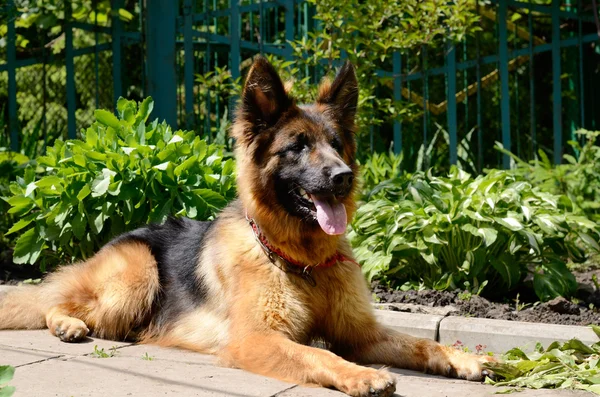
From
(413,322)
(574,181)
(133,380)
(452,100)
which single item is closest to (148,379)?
(133,380)

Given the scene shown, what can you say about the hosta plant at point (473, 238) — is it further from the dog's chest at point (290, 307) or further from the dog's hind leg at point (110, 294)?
the dog's hind leg at point (110, 294)

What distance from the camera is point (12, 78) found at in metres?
9.54

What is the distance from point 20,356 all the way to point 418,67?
685 cm

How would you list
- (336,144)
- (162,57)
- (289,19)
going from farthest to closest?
(162,57)
(289,19)
(336,144)

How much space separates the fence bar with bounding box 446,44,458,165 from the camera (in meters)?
8.90

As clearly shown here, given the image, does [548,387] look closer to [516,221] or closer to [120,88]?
[516,221]

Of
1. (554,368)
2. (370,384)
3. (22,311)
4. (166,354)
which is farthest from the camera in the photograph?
(22,311)

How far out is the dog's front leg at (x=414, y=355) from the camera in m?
4.55

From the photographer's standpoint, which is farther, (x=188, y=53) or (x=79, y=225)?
(x=188, y=53)

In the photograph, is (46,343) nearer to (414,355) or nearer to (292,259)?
(292,259)

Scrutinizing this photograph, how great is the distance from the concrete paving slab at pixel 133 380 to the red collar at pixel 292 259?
70 centimetres

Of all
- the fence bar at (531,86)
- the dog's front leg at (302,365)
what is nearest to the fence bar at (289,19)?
the fence bar at (531,86)

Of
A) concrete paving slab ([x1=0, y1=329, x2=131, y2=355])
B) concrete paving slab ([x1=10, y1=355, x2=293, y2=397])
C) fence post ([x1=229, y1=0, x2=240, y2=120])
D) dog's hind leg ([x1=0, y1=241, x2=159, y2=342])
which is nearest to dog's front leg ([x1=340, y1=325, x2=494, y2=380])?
concrete paving slab ([x1=10, y1=355, x2=293, y2=397])

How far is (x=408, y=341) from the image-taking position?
16.0ft
